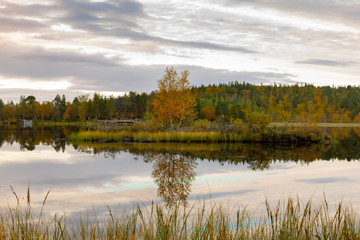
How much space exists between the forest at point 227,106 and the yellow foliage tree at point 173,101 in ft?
144

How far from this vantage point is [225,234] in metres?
4.97

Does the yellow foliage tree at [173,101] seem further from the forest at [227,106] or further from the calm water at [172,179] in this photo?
the forest at [227,106]

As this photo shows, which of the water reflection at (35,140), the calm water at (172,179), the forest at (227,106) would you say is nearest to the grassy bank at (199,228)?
the calm water at (172,179)

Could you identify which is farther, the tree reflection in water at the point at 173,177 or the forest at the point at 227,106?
the forest at the point at 227,106

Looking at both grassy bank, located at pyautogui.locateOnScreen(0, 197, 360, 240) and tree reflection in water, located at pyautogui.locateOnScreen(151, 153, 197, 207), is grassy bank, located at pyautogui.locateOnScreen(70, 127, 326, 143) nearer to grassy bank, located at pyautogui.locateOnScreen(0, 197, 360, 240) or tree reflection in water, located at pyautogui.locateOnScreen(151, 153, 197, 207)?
tree reflection in water, located at pyautogui.locateOnScreen(151, 153, 197, 207)

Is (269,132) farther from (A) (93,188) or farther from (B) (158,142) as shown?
(A) (93,188)

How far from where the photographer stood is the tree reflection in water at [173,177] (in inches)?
369

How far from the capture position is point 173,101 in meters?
36.2

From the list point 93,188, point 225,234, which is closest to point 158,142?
point 93,188

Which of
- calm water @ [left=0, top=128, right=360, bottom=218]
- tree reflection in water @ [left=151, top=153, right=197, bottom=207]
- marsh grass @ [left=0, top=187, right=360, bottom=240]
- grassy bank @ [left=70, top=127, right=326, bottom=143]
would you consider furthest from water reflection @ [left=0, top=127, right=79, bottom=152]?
marsh grass @ [left=0, top=187, right=360, bottom=240]

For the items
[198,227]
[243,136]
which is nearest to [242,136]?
[243,136]

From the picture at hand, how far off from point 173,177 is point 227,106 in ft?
342

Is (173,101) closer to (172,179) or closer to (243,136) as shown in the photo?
(243,136)

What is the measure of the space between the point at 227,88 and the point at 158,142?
503ft
